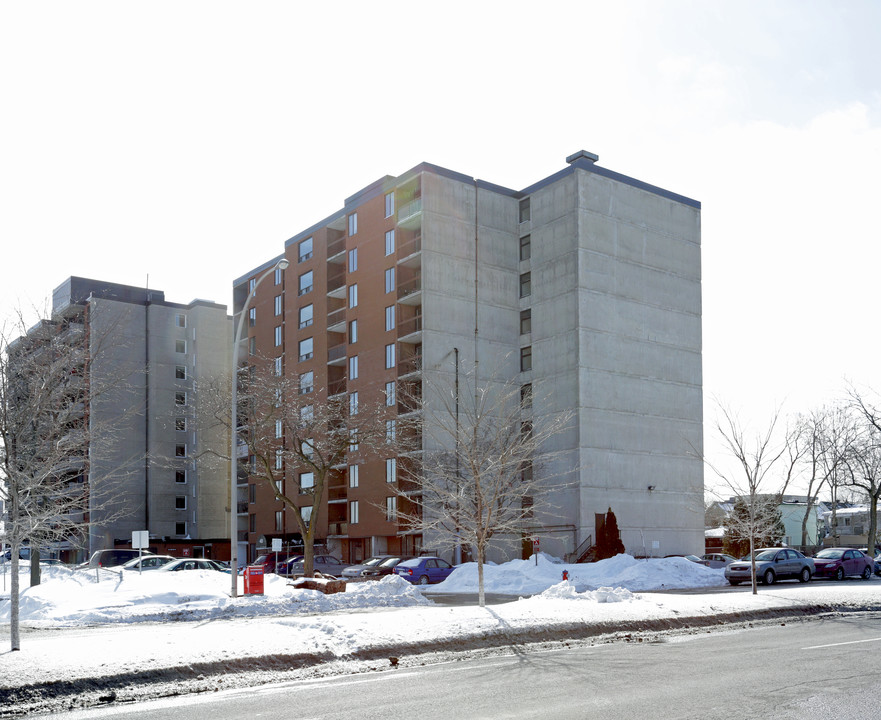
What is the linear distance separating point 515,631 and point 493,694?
6.13 meters

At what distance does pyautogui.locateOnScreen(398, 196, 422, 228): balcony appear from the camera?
59812mm

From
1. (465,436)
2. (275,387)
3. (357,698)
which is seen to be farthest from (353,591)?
(357,698)

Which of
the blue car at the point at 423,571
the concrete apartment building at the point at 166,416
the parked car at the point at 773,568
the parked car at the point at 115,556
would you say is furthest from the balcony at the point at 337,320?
the parked car at the point at 773,568

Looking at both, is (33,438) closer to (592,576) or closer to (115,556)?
(592,576)

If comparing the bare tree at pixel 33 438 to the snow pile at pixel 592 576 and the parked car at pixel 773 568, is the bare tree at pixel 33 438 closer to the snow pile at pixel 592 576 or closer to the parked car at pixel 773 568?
the snow pile at pixel 592 576

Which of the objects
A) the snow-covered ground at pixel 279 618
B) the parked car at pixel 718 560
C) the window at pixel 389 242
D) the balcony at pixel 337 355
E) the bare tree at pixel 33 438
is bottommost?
the parked car at pixel 718 560

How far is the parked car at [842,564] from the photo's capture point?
3891 centimetres

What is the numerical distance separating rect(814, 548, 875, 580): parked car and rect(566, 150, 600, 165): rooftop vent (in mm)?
30875

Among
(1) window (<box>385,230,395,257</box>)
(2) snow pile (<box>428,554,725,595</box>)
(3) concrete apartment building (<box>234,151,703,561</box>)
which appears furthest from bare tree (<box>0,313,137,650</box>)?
(1) window (<box>385,230,395,257</box>)

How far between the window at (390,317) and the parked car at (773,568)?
1227 inches

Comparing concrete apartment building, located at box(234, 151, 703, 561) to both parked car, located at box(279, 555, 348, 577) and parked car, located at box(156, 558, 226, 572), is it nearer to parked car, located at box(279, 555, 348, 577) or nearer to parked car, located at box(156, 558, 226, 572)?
parked car, located at box(279, 555, 348, 577)

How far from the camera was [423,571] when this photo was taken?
4128 cm

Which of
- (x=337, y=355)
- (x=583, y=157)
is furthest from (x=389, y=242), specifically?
(x=583, y=157)

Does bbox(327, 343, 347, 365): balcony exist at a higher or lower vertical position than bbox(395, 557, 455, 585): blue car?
higher
